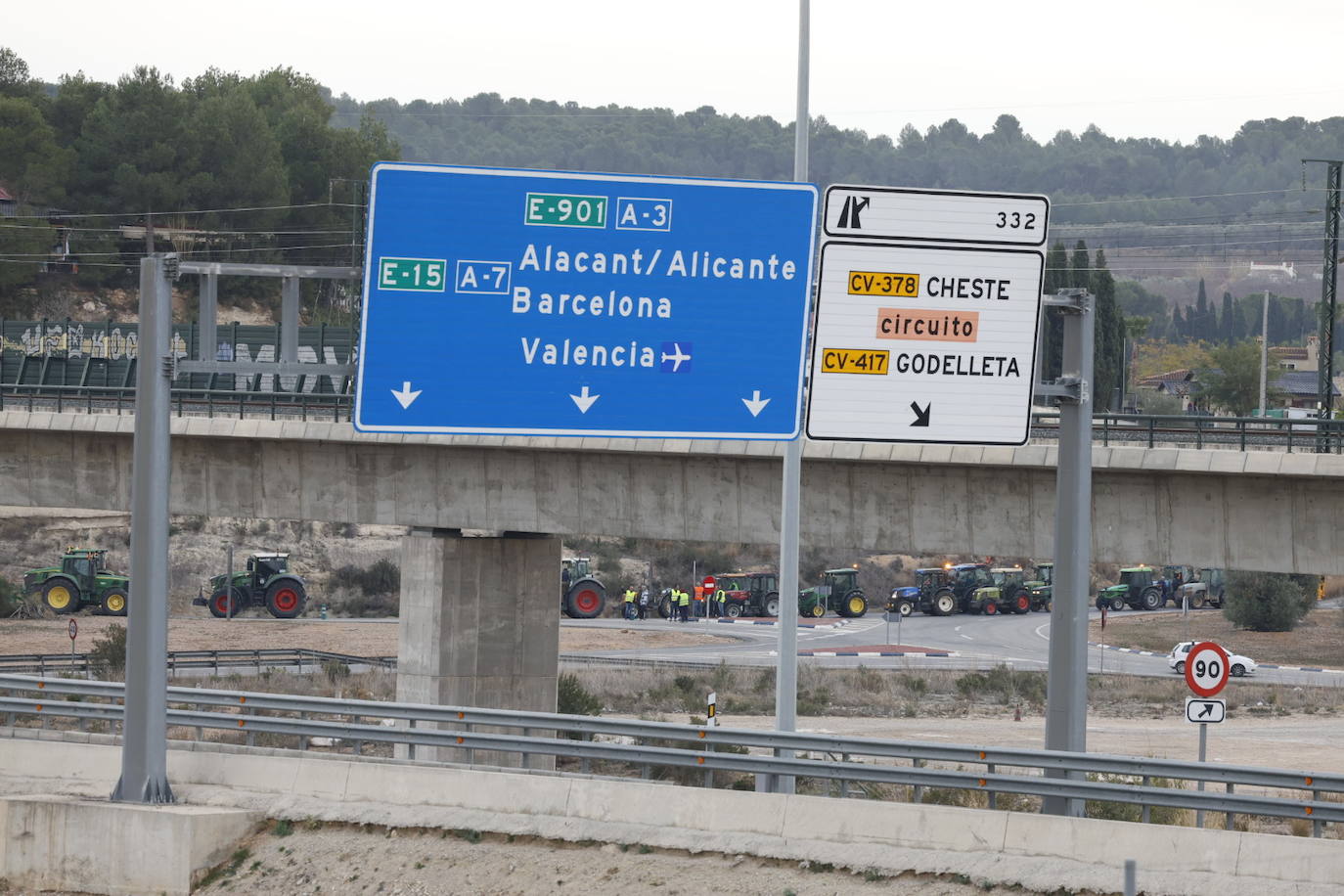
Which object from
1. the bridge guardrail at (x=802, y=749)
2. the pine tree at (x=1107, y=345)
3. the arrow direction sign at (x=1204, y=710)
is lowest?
the bridge guardrail at (x=802, y=749)

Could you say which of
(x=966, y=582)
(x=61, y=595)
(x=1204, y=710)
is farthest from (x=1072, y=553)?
(x=966, y=582)

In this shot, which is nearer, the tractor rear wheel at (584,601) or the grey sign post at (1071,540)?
the grey sign post at (1071,540)

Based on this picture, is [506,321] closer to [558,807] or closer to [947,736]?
[558,807]

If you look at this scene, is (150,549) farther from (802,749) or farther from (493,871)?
(802,749)

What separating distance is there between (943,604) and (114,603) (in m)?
31.5

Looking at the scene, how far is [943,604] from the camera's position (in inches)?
2559

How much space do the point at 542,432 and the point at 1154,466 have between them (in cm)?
1112

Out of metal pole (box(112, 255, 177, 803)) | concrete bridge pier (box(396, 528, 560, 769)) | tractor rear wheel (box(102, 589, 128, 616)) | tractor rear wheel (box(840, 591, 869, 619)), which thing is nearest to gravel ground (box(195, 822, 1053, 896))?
metal pole (box(112, 255, 177, 803))

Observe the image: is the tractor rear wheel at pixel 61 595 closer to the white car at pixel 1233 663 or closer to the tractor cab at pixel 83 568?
the tractor cab at pixel 83 568

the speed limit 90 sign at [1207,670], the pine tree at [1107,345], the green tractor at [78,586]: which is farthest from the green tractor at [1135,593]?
the speed limit 90 sign at [1207,670]

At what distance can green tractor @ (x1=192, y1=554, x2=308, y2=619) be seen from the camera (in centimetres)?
5719

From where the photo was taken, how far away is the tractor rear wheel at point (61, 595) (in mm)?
55719

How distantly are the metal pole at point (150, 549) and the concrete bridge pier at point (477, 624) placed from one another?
404 inches

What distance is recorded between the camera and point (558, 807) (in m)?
16.8
